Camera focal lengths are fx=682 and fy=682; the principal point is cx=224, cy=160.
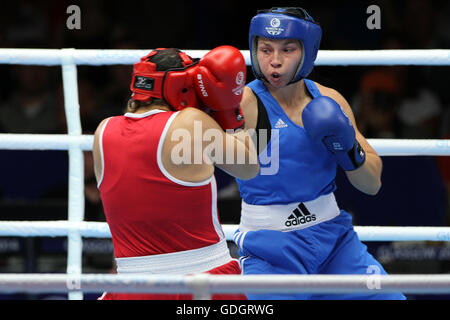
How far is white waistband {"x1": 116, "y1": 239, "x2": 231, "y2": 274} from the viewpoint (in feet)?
6.59

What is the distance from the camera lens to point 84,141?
2.75m

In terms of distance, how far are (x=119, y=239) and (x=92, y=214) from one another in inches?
72.6

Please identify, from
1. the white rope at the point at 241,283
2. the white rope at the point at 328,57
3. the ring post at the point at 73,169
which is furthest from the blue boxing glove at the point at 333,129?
the ring post at the point at 73,169

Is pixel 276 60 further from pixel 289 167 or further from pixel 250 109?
pixel 289 167

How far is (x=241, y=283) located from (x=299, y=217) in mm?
855

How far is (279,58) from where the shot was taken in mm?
2305

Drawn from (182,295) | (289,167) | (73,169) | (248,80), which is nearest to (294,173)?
(289,167)

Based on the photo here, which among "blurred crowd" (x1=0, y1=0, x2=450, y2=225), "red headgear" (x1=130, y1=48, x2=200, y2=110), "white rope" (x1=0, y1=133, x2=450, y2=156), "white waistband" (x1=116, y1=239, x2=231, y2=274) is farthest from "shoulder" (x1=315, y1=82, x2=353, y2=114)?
"blurred crowd" (x1=0, y1=0, x2=450, y2=225)

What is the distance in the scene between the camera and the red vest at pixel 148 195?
196 centimetres

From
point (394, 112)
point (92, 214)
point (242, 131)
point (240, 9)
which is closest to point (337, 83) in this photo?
point (394, 112)

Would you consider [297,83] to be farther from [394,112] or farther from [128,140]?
[394,112]

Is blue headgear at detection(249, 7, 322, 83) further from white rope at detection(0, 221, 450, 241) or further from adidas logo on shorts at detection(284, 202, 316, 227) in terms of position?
white rope at detection(0, 221, 450, 241)

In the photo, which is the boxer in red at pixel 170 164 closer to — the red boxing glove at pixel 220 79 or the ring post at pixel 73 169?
the red boxing glove at pixel 220 79

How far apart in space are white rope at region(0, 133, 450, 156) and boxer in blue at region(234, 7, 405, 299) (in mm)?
389
